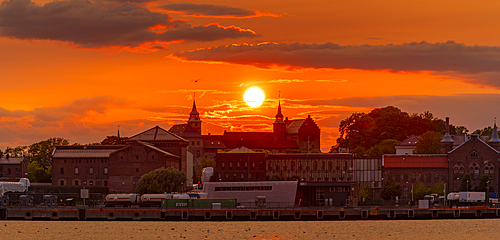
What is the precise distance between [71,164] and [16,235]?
249 feet

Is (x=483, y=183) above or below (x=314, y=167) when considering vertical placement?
below

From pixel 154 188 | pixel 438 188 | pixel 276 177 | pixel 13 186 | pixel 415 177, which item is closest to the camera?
pixel 154 188

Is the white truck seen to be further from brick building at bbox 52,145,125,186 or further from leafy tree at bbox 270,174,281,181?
leafy tree at bbox 270,174,281,181

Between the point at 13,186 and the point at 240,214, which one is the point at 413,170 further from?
the point at 13,186

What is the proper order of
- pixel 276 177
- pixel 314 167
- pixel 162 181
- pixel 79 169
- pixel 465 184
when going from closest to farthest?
pixel 162 181 < pixel 465 184 < pixel 276 177 < pixel 314 167 < pixel 79 169

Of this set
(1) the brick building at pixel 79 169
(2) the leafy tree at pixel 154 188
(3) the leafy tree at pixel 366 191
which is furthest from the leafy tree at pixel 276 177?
(1) the brick building at pixel 79 169

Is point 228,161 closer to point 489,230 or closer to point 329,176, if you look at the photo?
point 329,176

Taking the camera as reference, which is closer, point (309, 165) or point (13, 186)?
point (13, 186)

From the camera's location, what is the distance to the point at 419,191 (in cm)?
17188

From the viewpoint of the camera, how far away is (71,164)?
198500 millimetres

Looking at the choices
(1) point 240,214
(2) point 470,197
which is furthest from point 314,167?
(1) point 240,214

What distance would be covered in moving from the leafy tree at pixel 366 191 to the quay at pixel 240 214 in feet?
103

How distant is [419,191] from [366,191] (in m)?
11.1

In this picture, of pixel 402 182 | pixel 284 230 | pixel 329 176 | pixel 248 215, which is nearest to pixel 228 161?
pixel 329 176
